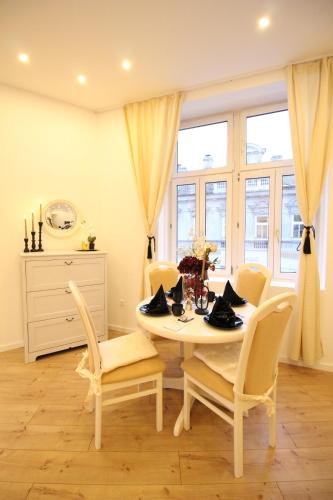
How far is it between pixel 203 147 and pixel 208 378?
2955 millimetres

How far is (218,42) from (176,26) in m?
0.42

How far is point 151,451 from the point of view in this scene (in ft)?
5.26

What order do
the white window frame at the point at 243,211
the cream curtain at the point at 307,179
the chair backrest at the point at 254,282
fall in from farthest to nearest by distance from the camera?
the white window frame at the point at 243,211 < the cream curtain at the point at 307,179 < the chair backrest at the point at 254,282

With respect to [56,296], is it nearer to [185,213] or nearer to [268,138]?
[185,213]

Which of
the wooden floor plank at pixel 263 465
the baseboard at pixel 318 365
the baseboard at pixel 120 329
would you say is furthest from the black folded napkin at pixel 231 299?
the baseboard at pixel 120 329

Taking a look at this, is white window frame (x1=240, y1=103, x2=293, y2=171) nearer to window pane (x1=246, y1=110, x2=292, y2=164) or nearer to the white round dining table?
window pane (x1=246, y1=110, x2=292, y2=164)

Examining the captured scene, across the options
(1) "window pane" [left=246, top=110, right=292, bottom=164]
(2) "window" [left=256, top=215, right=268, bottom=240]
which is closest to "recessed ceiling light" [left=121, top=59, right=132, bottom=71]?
(1) "window pane" [left=246, top=110, right=292, bottom=164]

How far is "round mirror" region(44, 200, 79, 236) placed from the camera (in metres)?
3.24

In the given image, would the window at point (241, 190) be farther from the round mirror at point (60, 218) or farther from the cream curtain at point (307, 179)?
the round mirror at point (60, 218)

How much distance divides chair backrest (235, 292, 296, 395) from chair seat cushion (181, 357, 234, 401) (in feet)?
0.35

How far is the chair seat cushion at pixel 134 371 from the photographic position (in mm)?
1609

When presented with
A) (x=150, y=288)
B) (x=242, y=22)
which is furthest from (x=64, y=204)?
(x=242, y=22)

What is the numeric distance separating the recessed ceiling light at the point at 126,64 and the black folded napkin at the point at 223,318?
2458 millimetres

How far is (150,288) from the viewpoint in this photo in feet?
8.86
